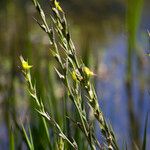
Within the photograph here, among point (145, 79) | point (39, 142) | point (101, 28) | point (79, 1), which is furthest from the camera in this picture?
point (79, 1)

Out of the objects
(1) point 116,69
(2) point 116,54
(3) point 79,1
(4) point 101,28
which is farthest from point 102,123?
(3) point 79,1

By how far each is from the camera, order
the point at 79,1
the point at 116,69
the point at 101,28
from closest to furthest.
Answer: the point at 116,69 < the point at 101,28 < the point at 79,1

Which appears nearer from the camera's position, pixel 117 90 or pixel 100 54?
pixel 117 90

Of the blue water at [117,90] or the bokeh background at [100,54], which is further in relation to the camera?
the blue water at [117,90]

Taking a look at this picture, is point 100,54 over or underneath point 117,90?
over

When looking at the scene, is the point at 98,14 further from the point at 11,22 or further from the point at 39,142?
the point at 39,142

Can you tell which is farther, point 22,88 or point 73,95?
→ point 22,88

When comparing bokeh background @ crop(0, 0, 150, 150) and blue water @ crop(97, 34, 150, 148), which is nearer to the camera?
bokeh background @ crop(0, 0, 150, 150)

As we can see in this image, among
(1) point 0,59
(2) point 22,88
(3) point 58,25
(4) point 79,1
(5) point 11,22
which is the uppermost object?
(4) point 79,1
